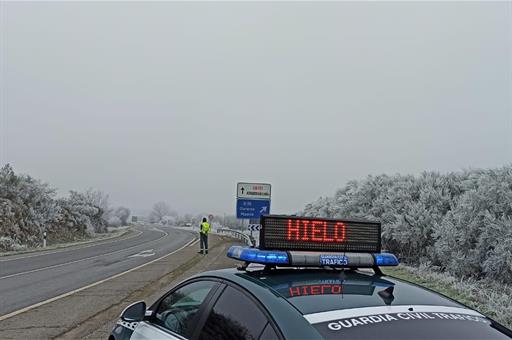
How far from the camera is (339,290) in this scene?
3.04 m

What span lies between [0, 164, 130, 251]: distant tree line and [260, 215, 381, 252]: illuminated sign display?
2533 centimetres

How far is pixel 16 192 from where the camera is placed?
31203 mm

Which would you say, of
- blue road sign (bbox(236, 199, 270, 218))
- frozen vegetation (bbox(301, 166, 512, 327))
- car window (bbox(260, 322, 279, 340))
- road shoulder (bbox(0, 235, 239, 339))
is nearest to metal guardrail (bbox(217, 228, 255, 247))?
blue road sign (bbox(236, 199, 270, 218))

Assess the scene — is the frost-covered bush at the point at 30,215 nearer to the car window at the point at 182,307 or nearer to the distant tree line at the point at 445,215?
the distant tree line at the point at 445,215

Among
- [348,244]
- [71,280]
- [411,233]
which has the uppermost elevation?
[348,244]

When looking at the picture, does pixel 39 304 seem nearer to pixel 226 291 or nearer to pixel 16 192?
pixel 226 291

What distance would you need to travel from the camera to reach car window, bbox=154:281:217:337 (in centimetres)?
348

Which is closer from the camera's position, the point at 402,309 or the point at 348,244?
the point at 402,309

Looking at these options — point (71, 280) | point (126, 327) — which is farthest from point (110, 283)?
point (126, 327)

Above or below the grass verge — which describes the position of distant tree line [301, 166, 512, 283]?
above

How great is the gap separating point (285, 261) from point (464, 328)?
3.96ft

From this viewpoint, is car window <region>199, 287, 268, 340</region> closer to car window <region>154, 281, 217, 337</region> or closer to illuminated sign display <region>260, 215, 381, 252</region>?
car window <region>154, 281, 217, 337</region>

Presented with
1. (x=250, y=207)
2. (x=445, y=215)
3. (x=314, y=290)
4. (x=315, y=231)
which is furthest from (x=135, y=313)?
(x=250, y=207)

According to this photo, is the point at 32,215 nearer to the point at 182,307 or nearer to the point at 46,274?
the point at 46,274
